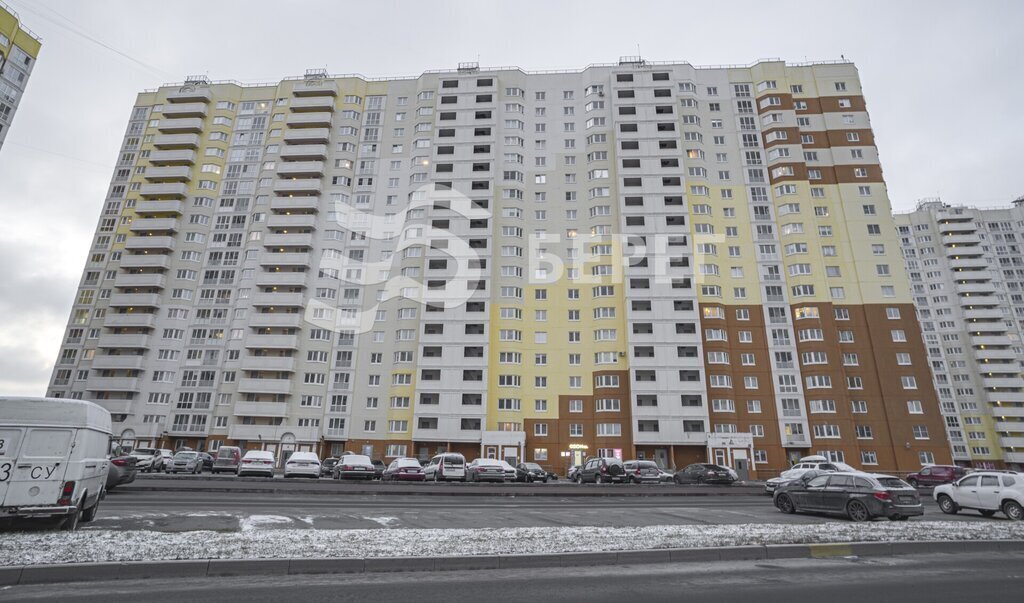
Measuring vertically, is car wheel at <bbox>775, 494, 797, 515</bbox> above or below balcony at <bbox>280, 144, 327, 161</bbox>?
below

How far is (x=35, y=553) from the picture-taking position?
8172 mm

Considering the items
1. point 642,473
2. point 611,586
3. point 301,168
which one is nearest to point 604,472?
point 642,473

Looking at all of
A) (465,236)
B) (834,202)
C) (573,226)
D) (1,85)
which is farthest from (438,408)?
(1,85)

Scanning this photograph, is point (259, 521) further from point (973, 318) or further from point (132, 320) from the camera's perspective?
point (973, 318)

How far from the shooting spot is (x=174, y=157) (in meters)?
72.9

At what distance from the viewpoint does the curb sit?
7680 millimetres

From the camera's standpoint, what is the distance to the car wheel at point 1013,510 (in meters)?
16.6

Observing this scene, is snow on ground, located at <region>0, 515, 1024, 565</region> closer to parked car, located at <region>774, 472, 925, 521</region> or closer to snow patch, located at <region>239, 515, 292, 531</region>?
snow patch, located at <region>239, 515, 292, 531</region>

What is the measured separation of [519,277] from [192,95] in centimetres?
5742

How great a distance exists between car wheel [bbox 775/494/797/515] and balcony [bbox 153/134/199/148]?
3302 inches

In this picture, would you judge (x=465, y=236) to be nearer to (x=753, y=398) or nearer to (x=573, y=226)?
(x=573, y=226)

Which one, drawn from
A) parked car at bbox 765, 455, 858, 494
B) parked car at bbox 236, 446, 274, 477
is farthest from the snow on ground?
parked car at bbox 236, 446, 274, 477

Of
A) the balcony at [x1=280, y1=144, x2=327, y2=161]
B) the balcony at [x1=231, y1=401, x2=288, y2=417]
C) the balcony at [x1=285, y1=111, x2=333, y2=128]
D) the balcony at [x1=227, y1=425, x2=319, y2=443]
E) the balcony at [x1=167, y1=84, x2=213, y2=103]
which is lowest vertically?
the balcony at [x1=227, y1=425, x2=319, y2=443]

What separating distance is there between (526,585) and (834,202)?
229ft
